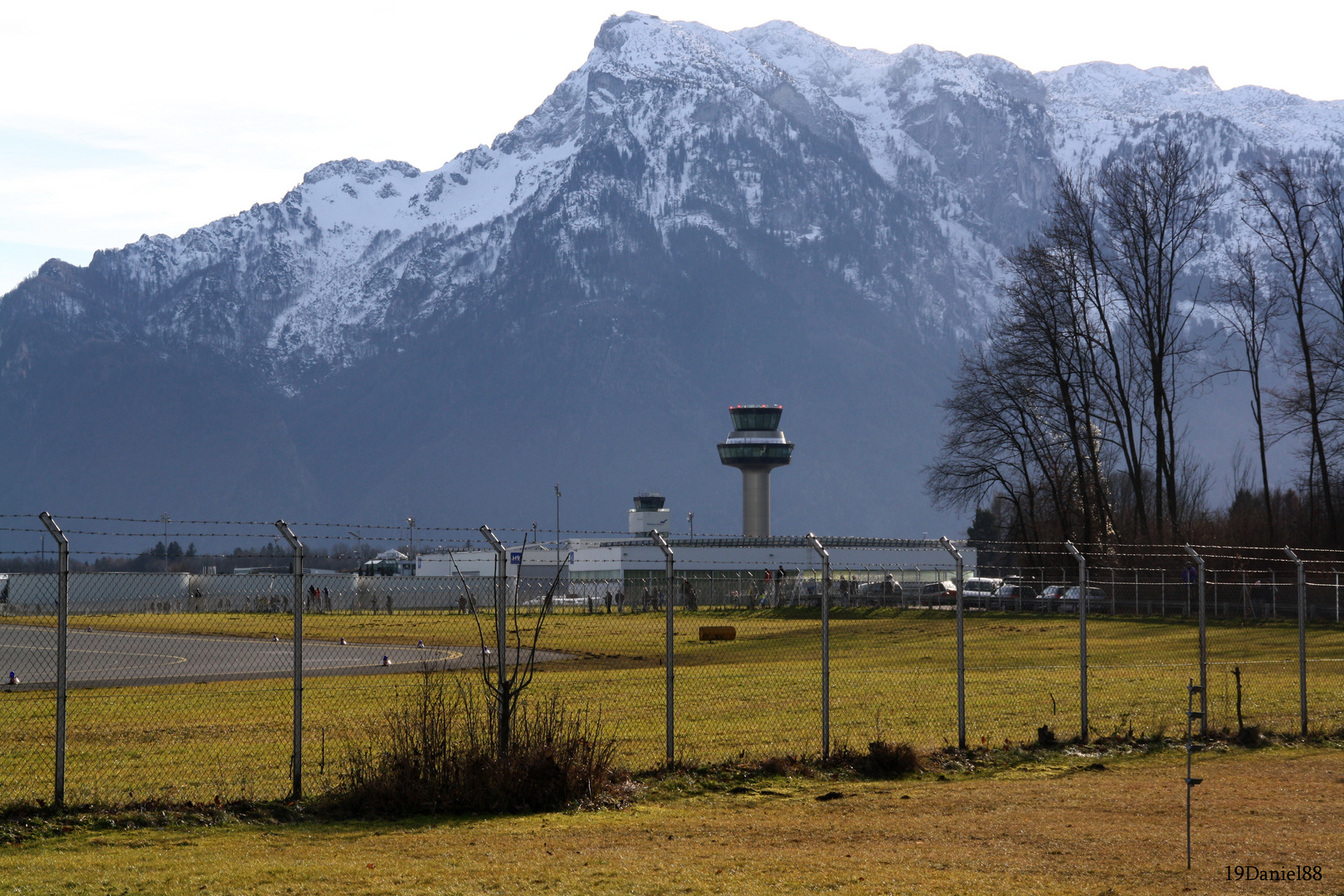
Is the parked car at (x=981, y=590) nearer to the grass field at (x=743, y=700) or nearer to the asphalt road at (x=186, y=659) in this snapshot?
the grass field at (x=743, y=700)

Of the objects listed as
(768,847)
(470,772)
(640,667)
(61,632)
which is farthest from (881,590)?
(61,632)

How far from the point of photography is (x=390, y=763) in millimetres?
13086

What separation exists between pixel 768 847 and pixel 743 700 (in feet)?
42.8

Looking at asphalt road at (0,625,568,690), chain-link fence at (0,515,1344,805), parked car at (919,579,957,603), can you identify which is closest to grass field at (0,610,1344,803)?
chain-link fence at (0,515,1344,805)

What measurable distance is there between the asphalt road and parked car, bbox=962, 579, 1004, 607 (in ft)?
70.4

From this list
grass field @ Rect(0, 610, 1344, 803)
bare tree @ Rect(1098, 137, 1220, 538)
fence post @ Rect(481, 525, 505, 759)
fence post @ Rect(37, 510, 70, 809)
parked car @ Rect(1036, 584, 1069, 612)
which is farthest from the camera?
bare tree @ Rect(1098, 137, 1220, 538)

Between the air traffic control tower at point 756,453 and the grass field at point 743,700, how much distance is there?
95.6 m

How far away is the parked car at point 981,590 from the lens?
5464 centimetres

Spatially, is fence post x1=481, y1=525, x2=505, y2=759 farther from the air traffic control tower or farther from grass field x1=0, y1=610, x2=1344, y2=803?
the air traffic control tower

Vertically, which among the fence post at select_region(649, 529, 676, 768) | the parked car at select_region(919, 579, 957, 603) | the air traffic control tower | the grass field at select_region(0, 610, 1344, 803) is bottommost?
the grass field at select_region(0, 610, 1344, 803)

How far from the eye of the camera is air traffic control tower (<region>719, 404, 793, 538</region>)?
458 feet

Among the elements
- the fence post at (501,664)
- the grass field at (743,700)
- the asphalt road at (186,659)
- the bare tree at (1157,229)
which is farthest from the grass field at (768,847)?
the bare tree at (1157,229)

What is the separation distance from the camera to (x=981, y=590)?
2638 inches

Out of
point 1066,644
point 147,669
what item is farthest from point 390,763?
point 1066,644
